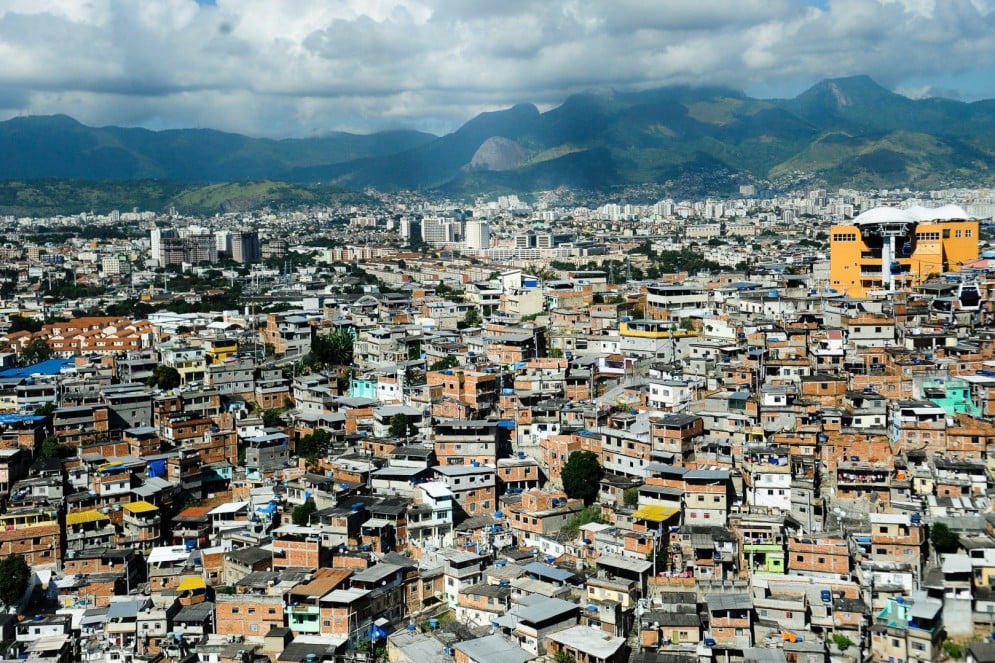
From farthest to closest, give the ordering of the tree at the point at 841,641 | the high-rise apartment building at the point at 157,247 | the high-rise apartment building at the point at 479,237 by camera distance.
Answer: the high-rise apartment building at the point at 479,237 → the high-rise apartment building at the point at 157,247 → the tree at the point at 841,641

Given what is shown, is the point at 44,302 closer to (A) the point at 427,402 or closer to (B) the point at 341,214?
(A) the point at 427,402

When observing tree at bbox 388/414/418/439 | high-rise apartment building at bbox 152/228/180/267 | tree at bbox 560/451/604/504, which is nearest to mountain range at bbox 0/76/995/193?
high-rise apartment building at bbox 152/228/180/267

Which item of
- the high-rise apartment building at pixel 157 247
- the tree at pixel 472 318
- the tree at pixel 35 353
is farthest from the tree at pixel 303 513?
the high-rise apartment building at pixel 157 247

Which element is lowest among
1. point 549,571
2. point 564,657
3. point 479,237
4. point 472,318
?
point 564,657

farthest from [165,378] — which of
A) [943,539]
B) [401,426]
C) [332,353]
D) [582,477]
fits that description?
[943,539]

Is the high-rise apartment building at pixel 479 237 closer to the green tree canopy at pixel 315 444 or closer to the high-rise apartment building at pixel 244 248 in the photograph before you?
the high-rise apartment building at pixel 244 248

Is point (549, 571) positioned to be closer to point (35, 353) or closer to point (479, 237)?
point (35, 353)

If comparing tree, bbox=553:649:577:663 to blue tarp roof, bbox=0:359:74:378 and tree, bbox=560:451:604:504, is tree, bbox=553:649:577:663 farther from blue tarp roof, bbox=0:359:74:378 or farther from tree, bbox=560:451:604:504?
blue tarp roof, bbox=0:359:74:378
